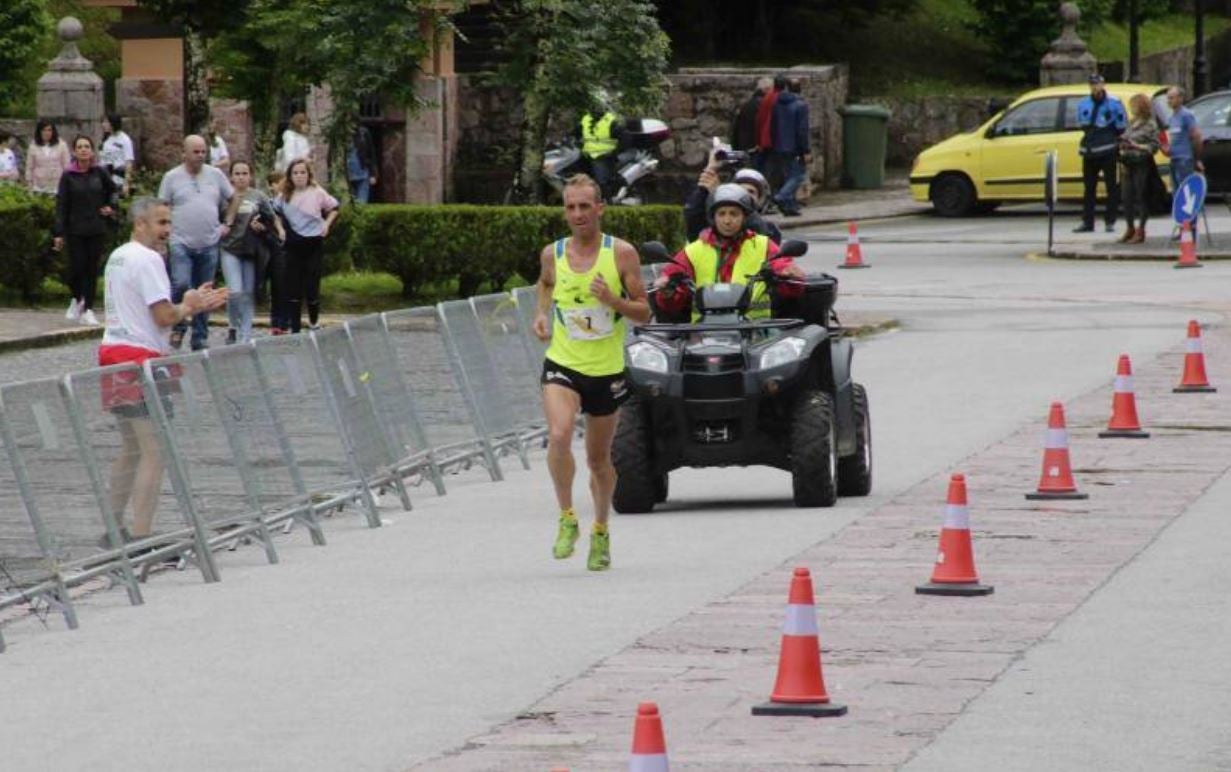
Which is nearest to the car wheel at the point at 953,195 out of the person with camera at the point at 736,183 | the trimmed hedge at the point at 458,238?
the trimmed hedge at the point at 458,238

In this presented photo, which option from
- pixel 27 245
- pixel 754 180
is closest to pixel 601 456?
pixel 754 180

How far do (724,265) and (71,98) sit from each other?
2515 centimetres

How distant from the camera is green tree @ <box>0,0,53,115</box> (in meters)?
44.3

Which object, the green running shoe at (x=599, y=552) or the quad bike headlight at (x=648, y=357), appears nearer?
the green running shoe at (x=599, y=552)

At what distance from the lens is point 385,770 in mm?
9109

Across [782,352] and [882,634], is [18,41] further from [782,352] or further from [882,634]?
[882,634]

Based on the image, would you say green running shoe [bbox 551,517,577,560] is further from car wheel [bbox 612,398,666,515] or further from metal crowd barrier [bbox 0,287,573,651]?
car wheel [bbox 612,398,666,515]

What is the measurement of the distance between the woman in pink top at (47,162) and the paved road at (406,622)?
1390 centimetres

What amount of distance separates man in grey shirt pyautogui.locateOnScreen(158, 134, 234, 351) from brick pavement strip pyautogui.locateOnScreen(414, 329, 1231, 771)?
8.66 meters

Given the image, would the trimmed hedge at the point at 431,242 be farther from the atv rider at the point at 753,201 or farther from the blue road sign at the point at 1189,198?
the blue road sign at the point at 1189,198

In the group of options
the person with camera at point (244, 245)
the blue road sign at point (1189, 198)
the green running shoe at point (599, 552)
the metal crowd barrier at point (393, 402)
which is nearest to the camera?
the green running shoe at point (599, 552)

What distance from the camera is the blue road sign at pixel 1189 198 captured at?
3334cm

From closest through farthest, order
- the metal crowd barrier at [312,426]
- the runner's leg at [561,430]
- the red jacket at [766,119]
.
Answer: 1. the runner's leg at [561,430]
2. the metal crowd barrier at [312,426]
3. the red jacket at [766,119]

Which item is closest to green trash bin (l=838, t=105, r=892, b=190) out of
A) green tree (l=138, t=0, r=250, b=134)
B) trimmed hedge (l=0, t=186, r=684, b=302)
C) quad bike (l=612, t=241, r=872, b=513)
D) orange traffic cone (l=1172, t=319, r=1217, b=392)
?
green tree (l=138, t=0, r=250, b=134)
